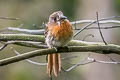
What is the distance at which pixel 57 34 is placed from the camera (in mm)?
4016

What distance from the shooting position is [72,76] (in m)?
10.2

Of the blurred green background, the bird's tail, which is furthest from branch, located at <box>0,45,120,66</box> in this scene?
the blurred green background

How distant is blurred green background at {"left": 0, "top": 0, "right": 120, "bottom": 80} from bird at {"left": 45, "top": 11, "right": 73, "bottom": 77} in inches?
114

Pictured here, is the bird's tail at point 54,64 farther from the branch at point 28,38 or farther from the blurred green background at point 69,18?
the blurred green background at point 69,18

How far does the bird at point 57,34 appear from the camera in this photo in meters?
3.98

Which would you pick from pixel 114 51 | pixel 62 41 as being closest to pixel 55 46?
pixel 62 41

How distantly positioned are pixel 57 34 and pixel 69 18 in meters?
7.50

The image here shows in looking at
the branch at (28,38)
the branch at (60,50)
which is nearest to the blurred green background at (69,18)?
the branch at (28,38)

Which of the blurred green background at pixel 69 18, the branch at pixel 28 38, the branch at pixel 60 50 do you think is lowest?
the blurred green background at pixel 69 18

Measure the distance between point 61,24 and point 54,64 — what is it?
1.05ft

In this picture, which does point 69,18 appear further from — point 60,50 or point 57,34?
point 60,50

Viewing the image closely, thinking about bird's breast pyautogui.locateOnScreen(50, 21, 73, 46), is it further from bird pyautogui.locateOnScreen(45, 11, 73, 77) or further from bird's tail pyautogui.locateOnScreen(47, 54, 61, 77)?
bird's tail pyautogui.locateOnScreen(47, 54, 61, 77)

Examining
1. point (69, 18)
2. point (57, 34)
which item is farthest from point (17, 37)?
point (69, 18)

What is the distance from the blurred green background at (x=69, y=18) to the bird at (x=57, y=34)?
290 centimetres
